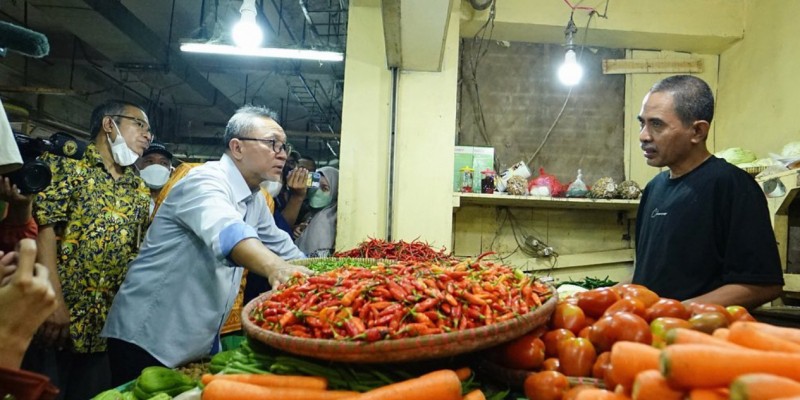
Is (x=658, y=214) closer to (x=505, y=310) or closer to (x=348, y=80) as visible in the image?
(x=505, y=310)

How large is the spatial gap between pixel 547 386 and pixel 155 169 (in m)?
4.60

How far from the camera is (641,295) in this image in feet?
5.08

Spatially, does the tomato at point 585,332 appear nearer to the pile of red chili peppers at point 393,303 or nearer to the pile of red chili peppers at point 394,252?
the pile of red chili peppers at point 393,303

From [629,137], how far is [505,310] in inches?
189

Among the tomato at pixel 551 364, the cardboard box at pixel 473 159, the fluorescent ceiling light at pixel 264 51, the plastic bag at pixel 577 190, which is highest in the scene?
the fluorescent ceiling light at pixel 264 51

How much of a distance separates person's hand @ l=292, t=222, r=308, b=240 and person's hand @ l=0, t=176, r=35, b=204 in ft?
8.41

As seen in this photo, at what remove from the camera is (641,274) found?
2.53 metres

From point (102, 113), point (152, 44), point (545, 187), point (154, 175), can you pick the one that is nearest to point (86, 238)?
point (102, 113)

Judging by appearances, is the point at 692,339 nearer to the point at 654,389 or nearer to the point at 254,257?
the point at 654,389

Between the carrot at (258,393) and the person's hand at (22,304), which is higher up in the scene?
the person's hand at (22,304)

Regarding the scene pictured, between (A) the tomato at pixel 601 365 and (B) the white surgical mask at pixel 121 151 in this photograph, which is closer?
(A) the tomato at pixel 601 365

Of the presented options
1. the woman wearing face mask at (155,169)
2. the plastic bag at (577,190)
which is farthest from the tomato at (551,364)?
the woman wearing face mask at (155,169)

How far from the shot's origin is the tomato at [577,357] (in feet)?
4.21

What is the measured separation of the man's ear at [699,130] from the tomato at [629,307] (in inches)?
53.2
